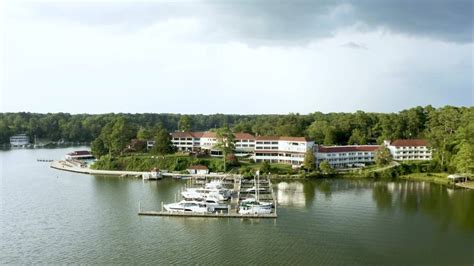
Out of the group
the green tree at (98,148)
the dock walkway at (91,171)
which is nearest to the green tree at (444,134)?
the dock walkway at (91,171)

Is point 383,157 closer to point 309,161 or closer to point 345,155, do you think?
point 345,155

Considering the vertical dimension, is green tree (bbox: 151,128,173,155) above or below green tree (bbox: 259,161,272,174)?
above

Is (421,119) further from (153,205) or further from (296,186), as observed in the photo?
(153,205)

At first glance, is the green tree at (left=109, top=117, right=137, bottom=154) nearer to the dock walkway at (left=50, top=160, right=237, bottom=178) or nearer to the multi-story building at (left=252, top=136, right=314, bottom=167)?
the dock walkway at (left=50, top=160, right=237, bottom=178)

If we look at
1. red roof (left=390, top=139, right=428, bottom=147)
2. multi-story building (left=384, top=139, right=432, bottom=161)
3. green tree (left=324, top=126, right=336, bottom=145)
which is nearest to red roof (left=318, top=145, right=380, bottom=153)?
multi-story building (left=384, top=139, right=432, bottom=161)

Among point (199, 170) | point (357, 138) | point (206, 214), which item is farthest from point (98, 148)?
point (357, 138)

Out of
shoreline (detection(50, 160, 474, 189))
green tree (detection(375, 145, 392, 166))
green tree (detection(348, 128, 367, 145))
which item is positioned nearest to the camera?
shoreline (detection(50, 160, 474, 189))

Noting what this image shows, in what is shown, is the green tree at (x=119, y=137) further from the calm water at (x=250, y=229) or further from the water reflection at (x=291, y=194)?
the water reflection at (x=291, y=194)
